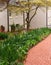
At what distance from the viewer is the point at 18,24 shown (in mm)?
22000

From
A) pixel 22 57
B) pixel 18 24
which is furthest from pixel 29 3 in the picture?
pixel 22 57

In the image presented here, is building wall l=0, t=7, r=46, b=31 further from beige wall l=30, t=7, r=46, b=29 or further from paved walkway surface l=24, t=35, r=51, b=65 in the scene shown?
paved walkway surface l=24, t=35, r=51, b=65

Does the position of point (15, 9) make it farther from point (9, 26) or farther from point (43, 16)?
point (43, 16)

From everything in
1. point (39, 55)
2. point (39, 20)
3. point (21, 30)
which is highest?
point (39, 20)

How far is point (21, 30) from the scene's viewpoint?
820 inches

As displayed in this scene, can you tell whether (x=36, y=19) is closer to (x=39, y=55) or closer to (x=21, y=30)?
(x=21, y=30)

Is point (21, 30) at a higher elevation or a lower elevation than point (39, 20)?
lower

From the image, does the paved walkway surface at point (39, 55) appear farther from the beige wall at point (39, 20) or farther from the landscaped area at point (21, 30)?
the beige wall at point (39, 20)

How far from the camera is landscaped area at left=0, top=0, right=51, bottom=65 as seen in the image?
31.4ft

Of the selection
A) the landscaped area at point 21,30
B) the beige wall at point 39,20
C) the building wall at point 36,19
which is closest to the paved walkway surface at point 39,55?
the landscaped area at point 21,30

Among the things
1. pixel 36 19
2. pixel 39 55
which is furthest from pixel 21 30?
pixel 39 55

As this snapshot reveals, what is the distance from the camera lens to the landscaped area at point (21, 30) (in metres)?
9.56

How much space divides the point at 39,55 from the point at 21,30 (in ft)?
33.7

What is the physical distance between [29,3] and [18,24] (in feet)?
10.6
